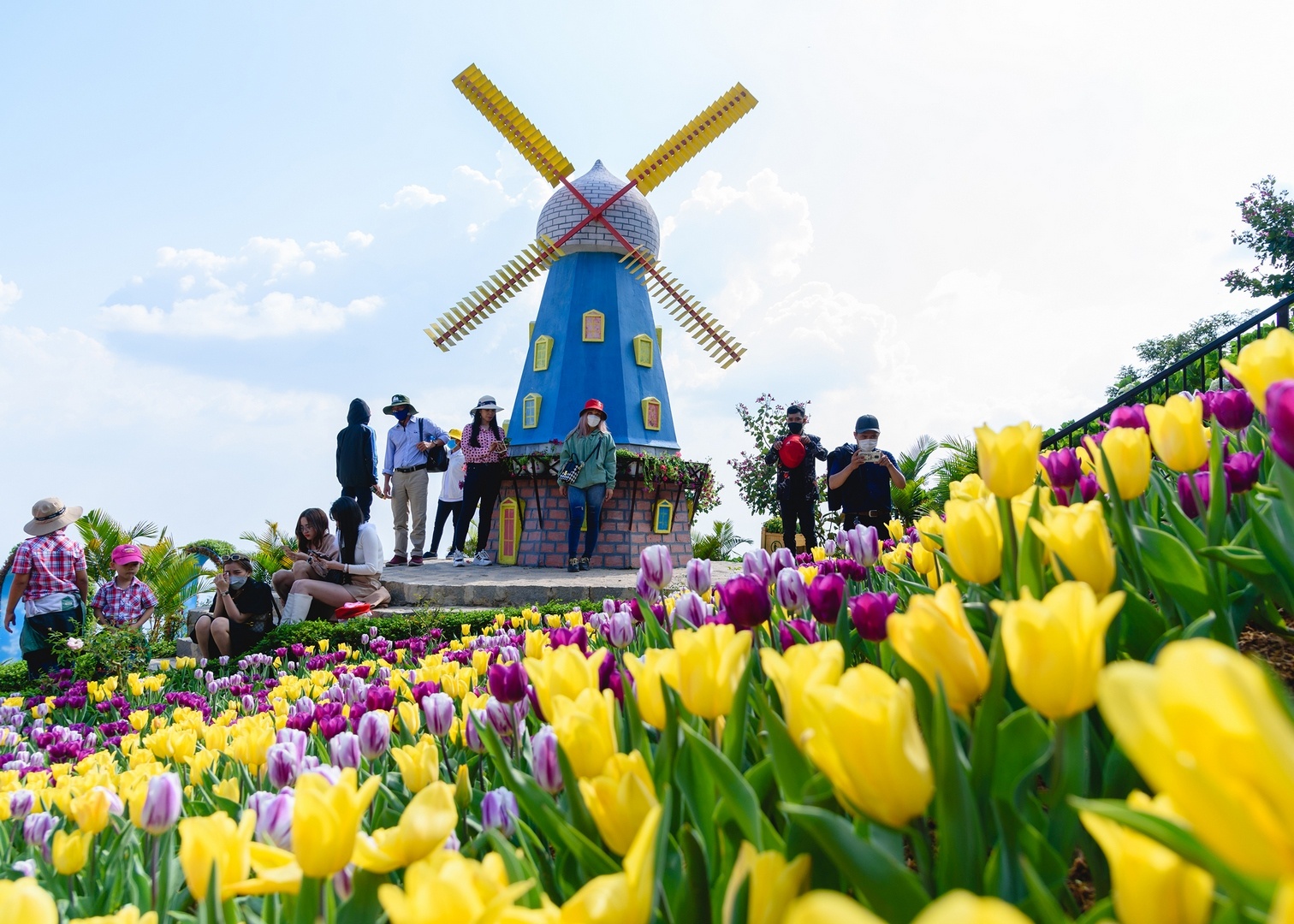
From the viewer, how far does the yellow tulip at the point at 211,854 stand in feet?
2.62

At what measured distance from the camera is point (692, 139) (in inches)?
631

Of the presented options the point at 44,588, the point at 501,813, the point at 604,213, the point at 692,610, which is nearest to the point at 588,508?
the point at 44,588

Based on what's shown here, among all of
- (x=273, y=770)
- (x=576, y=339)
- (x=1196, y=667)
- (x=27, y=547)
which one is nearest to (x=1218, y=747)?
(x=1196, y=667)

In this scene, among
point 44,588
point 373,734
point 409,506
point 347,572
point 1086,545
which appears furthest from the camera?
point 409,506

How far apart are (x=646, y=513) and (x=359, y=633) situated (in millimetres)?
6565

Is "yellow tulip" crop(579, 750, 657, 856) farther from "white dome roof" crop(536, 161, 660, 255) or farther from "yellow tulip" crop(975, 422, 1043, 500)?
"white dome roof" crop(536, 161, 660, 255)

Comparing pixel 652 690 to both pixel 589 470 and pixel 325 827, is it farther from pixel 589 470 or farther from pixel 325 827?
pixel 589 470

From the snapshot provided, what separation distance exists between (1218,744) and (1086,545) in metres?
0.60

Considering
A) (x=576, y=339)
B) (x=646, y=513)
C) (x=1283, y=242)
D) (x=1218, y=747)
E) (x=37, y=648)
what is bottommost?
(x=37, y=648)

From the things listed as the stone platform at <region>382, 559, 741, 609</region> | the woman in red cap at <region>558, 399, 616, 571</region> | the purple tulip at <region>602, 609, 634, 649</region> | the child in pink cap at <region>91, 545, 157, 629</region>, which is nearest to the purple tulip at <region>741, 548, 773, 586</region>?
the purple tulip at <region>602, 609, 634, 649</region>

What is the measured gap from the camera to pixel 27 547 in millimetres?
6969

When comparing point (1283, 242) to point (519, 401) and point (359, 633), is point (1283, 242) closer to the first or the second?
point (519, 401)

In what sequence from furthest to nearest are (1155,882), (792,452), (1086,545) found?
(792,452) < (1086,545) < (1155,882)

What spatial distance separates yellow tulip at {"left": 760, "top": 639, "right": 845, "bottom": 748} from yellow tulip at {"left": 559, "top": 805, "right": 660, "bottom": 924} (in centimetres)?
16
